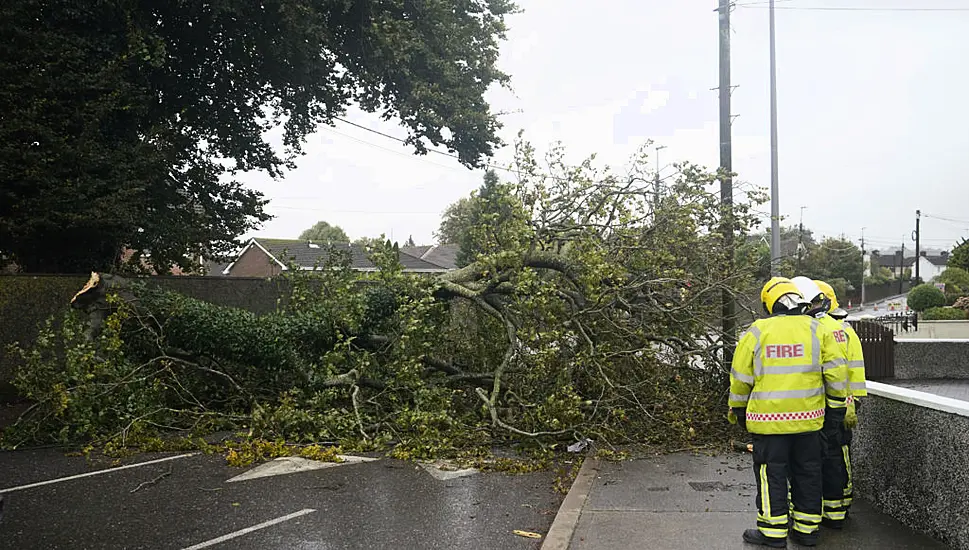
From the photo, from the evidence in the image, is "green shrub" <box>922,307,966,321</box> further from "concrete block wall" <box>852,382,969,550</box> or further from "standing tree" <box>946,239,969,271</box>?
"concrete block wall" <box>852,382,969,550</box>

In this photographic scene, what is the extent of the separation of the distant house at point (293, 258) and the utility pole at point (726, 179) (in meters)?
4.24

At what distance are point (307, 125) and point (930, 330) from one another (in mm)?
19743

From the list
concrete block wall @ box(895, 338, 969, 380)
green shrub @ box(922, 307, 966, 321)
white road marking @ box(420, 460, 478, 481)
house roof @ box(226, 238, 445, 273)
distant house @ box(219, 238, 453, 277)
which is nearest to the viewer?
white road marking @ box(420, 460, 478, 481)

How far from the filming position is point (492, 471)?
6.64m

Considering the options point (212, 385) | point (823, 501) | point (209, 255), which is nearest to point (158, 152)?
point (209, 255)

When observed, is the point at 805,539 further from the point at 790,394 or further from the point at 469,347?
the point at 469,347

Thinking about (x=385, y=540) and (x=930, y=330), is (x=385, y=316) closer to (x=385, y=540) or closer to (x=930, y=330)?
(x=385, y=540)

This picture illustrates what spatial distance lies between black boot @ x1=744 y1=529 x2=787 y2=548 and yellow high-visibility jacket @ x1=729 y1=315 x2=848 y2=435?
0.61 m

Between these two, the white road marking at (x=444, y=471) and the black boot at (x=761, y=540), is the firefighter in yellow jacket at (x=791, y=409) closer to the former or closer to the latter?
the black boot at (x=761, y=540)

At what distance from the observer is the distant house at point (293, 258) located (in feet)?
37.5

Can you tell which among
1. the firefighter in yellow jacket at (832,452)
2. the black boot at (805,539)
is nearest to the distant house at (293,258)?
the firefighter in yellow jacket at (832,452)

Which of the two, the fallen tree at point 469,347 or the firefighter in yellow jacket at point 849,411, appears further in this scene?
the fallen tree at point 469,347

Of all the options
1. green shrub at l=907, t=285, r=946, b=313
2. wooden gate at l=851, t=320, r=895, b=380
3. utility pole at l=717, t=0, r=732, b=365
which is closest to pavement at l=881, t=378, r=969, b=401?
wooden gate at l=851, t=320, r=895, b=380

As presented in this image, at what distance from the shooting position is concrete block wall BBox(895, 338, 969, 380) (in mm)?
13172
